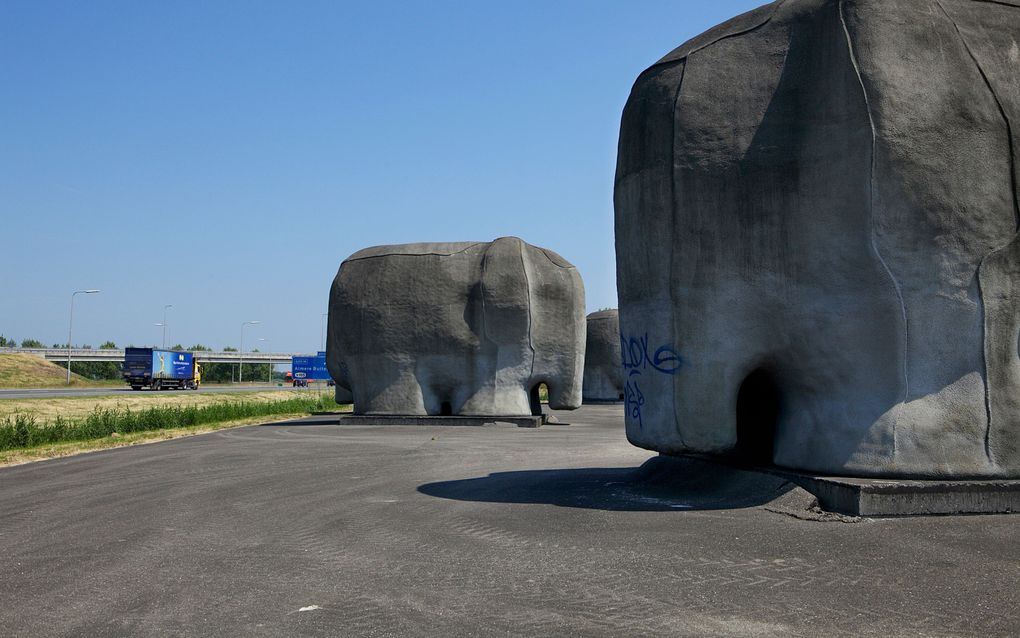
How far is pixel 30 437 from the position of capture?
17.0 metres

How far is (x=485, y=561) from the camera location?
6.07 meters

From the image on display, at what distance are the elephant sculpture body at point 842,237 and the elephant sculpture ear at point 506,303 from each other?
12.5 metres

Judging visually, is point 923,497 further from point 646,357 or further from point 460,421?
point 460,421

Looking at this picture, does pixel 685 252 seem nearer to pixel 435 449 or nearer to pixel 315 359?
pixel 435 449

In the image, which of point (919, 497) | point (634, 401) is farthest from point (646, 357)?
point (919, 497)

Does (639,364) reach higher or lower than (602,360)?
lower

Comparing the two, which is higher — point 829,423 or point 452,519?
point 829,423

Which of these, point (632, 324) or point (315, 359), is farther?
point (315, 359)

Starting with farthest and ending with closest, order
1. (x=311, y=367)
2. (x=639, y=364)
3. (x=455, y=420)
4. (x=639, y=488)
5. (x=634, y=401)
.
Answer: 1. (x=311, y=367)
2. (x=455, y=420)
3. (x=639, y=488)
4. (x=634, y=401)
5. (x=639, y=364)

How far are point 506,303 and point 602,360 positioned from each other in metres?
17.8

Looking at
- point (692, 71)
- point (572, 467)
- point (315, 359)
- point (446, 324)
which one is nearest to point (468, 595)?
point (692, 71)

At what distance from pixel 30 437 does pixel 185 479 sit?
310 inches

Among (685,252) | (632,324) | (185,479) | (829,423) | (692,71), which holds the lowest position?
(185,479)

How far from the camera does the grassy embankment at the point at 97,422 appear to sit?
16672 millimetres
